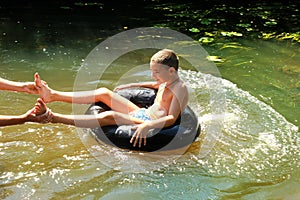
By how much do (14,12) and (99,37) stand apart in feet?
8.04

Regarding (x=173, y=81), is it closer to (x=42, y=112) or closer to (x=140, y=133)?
(x=140, y=133)

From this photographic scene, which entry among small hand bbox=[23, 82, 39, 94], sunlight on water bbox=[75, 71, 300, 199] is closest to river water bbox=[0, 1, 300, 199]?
sunlight on water bbox=[75, 71, 300, 199]

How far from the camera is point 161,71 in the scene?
12.5 feet

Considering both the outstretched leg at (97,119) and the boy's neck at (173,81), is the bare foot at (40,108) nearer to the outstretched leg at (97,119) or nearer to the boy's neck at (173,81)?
the outstretched leg at (97,119)

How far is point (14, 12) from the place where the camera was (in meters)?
8.52

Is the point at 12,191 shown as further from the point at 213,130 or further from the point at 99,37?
the point at 99,37

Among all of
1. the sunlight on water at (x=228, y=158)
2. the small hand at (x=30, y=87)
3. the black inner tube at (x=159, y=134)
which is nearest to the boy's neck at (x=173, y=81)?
the black inner tube at (x=159, y=134)

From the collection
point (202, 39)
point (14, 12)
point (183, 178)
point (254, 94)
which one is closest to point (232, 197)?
point (183, 178)

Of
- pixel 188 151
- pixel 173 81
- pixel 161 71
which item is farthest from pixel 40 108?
pixel 188 151

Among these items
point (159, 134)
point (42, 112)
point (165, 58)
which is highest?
point (165, 58)

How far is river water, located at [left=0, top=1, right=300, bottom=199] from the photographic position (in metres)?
3.30

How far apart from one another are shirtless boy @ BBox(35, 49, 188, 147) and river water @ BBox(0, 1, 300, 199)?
27 centimetres

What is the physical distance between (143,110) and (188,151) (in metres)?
0.61

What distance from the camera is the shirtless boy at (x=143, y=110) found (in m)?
3.74
